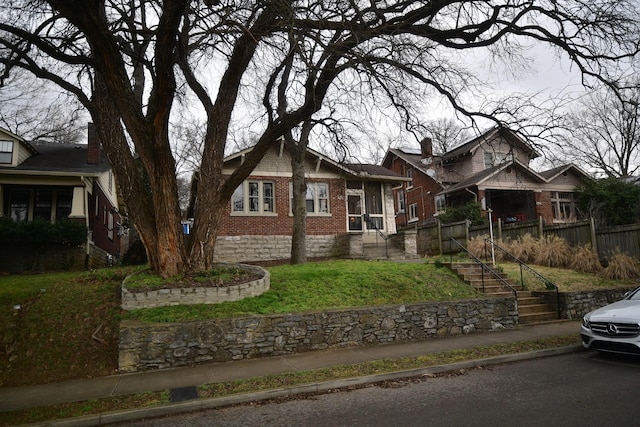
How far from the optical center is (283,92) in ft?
48.0

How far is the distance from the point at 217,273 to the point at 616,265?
1369 centimetres

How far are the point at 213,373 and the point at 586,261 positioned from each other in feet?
47.4

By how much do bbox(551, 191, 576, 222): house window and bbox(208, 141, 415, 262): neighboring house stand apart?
48.6ft

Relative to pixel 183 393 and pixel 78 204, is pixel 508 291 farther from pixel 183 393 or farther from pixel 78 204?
pixel 78 204

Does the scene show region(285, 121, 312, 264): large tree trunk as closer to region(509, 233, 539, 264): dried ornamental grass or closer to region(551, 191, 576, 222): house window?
region(509, 233, 539, 264): dried ornamental grass

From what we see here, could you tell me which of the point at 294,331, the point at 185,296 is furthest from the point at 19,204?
the point at 294,331

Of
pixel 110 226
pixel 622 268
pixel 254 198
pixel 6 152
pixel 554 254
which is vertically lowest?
pixel 622 268

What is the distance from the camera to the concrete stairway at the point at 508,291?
11.8 meters

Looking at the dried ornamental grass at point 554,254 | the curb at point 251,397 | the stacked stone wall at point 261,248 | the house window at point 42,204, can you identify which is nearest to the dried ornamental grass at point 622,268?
the dried ornamental grass at point 554,254

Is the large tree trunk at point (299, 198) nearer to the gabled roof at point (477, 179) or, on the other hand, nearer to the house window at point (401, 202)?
the gabled roof at point (477, 179)

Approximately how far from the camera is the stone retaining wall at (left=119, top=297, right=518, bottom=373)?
7.74 m

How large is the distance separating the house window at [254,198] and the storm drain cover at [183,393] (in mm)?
13102

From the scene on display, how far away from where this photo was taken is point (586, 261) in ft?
50.9

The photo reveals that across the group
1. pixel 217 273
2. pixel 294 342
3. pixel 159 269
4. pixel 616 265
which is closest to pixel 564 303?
pixel 616 265
